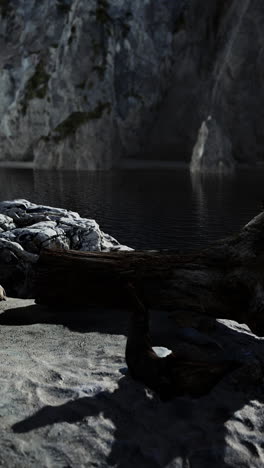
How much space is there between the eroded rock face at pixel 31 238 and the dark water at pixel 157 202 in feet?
28.5

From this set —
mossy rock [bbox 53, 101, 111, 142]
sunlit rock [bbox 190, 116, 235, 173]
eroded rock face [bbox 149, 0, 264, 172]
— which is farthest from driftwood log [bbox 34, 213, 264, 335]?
mossy rock [bbox 53, 101, 111, 142]

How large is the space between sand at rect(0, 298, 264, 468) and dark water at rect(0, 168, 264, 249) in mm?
16330

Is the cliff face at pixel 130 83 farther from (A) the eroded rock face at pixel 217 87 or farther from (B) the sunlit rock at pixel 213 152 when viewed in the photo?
(B) the sunlit rock at pixel 213 152

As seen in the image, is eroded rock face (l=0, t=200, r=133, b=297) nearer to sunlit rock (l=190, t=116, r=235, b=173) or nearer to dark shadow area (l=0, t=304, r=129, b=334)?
dark shadow area (l=0, t=304, r=129, b=334)

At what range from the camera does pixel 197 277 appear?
8.13 meters

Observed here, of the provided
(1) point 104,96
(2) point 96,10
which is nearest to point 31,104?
(1) point 104,96

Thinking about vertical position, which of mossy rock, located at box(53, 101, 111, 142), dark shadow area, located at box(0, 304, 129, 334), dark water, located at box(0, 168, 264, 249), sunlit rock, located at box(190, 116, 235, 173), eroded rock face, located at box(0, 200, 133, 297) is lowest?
dark water, located at box(0, 168, 264, 249)

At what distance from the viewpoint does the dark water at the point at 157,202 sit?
26.1 metres

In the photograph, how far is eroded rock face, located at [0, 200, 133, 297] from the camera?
42.5ft

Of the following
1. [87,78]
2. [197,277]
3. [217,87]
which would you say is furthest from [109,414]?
[87,78]

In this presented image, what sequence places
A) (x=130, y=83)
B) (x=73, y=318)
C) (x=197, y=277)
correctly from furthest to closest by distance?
(x=130, y=83), (x=73, y=318), (x=197, y=277)

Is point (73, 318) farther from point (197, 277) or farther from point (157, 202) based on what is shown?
point (157, 202)

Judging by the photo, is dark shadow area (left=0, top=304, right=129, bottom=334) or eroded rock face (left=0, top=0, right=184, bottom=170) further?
eroded rock face (left=0, top=0, right=184, bottom=170)

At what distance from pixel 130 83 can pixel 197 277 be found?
70157mm
